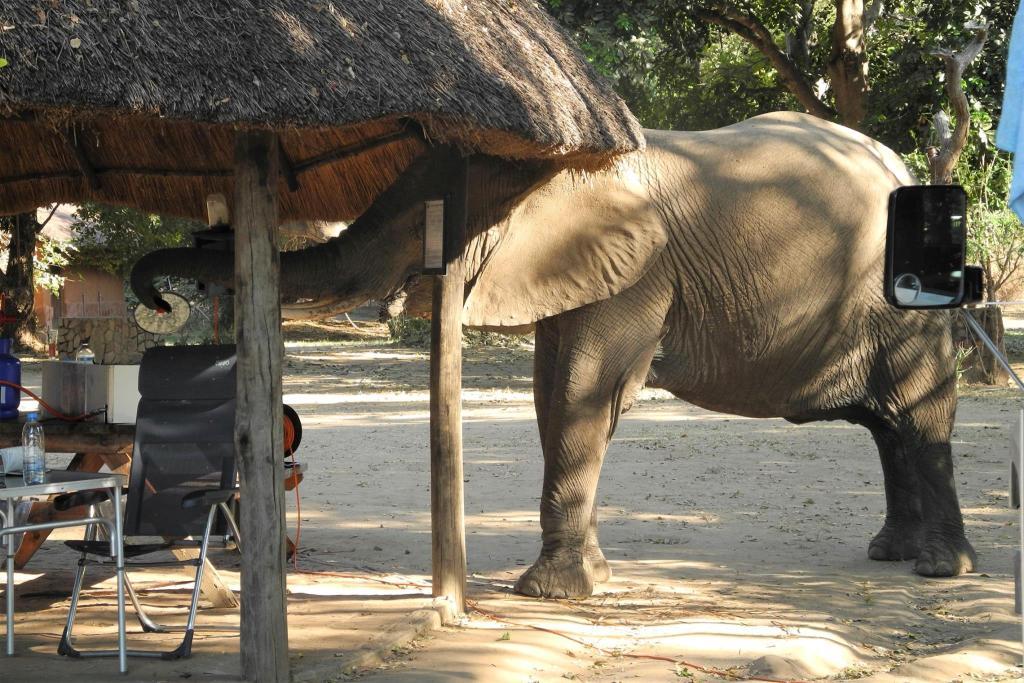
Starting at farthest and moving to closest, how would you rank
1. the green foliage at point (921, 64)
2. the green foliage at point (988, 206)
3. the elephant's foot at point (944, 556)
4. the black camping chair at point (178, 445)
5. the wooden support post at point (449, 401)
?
the green foliage at point (988, 206) < the green foliage at point (921, 64) < the elephant's foot at point (944, 556) < the wooden support post at point (449, 401) < the black camping chair at point (178, 445)

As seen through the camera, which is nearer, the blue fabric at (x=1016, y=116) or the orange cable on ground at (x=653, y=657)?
the blue fabric at (x=1016, y=116)

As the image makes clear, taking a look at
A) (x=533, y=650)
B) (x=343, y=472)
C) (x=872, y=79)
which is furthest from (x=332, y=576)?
(x=872, y=79)

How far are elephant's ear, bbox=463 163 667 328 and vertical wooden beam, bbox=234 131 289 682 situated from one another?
1.98 meters

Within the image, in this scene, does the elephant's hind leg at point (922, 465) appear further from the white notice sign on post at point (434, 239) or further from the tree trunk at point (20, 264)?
the tree trunk at point (20, 264)

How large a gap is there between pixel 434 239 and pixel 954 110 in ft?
33.9

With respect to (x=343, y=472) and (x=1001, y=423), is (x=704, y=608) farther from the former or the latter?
(x=1001, y=423)

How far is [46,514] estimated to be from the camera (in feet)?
23.3

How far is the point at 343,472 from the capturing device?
12.5 meters

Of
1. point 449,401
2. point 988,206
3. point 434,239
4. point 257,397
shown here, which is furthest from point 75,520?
point 988,206

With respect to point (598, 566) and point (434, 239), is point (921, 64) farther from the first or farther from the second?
point (434, 239)

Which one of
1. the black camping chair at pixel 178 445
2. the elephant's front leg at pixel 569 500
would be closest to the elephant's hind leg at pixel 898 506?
the elephant's front leg at pixel 569 500

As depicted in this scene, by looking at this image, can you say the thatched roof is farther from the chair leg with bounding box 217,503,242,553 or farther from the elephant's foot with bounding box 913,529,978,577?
the elephant's foot with bounding box 913,529,978,577

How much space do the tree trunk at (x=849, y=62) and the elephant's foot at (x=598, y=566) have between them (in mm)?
10820

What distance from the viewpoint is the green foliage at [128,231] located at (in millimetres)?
24656
